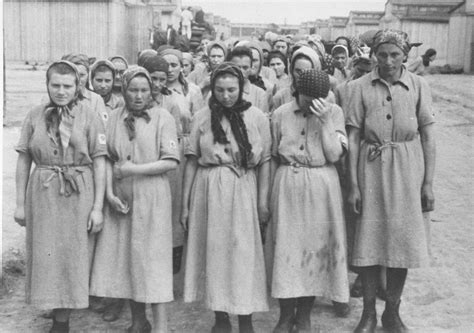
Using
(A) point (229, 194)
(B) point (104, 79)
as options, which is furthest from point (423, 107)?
(B) point (104, 79)

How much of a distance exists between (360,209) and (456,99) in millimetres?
15818

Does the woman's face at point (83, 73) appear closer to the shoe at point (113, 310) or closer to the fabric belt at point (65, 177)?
the fabric belt at point (65, 177)

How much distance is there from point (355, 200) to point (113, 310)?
7.18ft

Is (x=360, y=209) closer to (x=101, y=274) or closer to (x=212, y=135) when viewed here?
(x=212, y=135)

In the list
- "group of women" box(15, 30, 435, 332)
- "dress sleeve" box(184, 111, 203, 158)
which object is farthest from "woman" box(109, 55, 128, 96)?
"dress sleeve" box(184, 111, 203, 158)

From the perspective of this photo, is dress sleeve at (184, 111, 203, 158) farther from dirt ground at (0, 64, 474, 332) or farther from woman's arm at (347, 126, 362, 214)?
dirt ground at (0, 64, 474, 332)

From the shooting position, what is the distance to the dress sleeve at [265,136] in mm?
4777

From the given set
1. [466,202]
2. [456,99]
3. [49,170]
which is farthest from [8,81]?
[49,170]

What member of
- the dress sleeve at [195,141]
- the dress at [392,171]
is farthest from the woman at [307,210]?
the dress sleeve at [195,141]

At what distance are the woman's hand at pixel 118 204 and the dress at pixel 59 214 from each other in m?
0.16

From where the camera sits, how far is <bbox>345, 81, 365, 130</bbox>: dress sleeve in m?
4.92

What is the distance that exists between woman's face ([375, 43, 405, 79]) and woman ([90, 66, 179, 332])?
1643mm

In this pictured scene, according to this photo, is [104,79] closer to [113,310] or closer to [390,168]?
[113,310]

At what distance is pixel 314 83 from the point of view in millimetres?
4578
